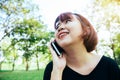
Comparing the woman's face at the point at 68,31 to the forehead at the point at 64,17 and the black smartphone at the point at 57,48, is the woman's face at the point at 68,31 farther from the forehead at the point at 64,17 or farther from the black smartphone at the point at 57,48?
the black smartphone at the point at 57,48

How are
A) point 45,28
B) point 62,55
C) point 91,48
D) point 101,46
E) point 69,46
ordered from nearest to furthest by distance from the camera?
point 69,46 < point 62,55 < point 91,48 < point 101,46 < point 45,28

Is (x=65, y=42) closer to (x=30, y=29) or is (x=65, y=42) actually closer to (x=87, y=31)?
(x=87, y=31)

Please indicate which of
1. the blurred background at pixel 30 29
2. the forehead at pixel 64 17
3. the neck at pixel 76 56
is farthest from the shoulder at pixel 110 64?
the blurred background at pixel 30 29

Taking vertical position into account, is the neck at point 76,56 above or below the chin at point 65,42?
below

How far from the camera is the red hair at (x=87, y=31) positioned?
1.72 meters

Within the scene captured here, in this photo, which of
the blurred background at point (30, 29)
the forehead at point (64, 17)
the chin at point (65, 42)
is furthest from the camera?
the blurred background at point (30, 29)

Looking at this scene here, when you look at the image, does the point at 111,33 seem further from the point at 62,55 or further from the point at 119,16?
the point at 62,55

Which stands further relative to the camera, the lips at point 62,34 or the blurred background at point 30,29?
the blurred background at point 30,29

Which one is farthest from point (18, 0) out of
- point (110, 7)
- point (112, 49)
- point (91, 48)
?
point (91, 48)

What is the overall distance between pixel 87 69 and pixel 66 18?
0.38 metres

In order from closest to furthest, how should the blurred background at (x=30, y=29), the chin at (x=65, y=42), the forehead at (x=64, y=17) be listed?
1. the chin at (x=65, y=42)
2. the forehead at (x=64, y=17)
3. the blurred background at (x=30, y=29)

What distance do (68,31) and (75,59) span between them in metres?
0.20

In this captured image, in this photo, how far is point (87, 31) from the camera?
1745 mm

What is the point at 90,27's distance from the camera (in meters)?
1.80
